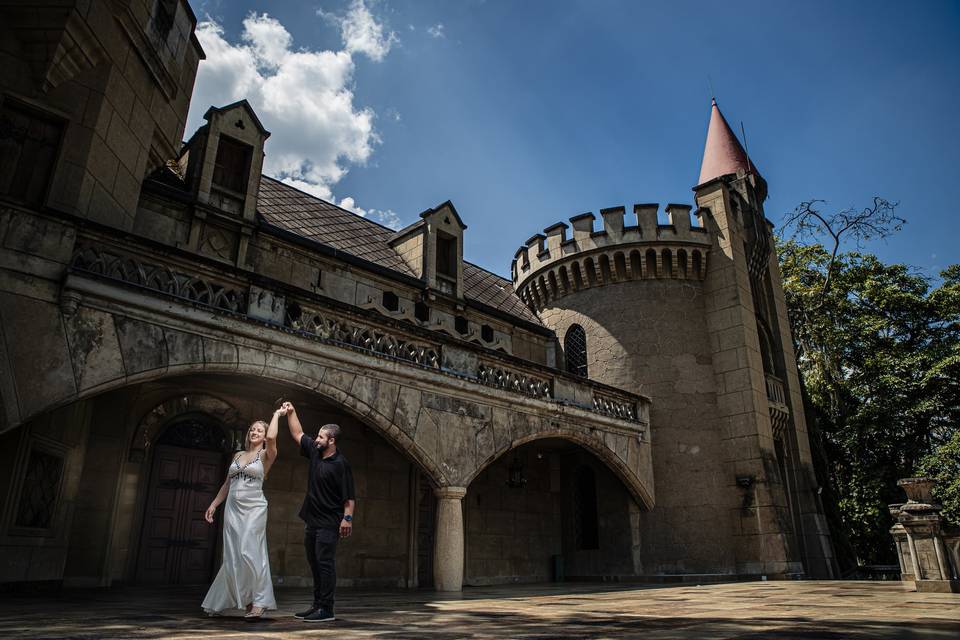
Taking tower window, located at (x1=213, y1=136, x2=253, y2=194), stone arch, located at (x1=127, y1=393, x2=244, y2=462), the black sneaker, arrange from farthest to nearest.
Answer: tower window, located at (x1=213, y1=136, x2=253, y2=194) < stone arch, located at (x1=127, y1=393, x2=244, y2=462) < the black sneaker

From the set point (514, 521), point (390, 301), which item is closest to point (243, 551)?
point (390, 301)

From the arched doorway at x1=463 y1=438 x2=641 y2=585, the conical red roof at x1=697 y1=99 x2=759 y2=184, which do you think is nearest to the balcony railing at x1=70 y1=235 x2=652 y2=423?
the arched doorway at x1=463 y1=438 x2=641 y2=585

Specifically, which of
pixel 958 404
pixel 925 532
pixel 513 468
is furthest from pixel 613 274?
pixel 958 404

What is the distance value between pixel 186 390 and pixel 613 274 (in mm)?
12343

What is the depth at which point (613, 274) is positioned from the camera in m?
18.9

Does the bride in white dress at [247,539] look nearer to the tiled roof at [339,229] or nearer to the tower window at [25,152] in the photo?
the tower window at [25,152]

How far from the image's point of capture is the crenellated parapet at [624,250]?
61.0 ft

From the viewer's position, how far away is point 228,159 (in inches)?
518

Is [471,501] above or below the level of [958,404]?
below

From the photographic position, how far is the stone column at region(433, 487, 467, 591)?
10.5 m

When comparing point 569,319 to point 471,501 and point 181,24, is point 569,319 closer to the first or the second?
point 471,501

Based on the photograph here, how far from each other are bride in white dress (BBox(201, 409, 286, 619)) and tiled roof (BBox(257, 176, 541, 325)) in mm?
9618

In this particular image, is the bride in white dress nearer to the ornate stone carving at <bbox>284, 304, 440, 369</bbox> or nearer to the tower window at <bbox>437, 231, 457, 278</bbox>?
the ornate stone carving at <bbox>284, 304, 440, 369</bbox>

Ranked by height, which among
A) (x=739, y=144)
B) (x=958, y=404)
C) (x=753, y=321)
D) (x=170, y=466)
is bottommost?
(x=170, y=466)
